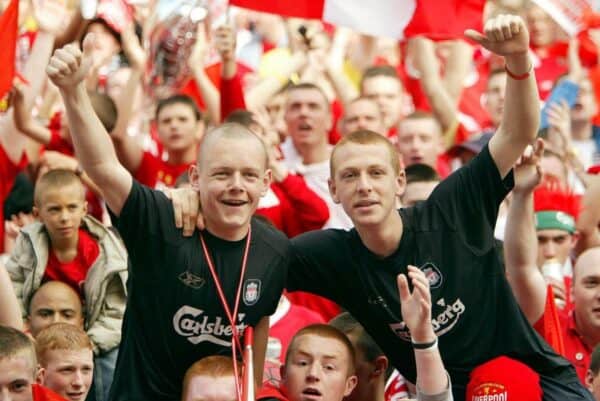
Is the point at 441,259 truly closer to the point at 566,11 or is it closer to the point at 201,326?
the point at 201,326

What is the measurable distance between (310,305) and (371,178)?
2.45 m

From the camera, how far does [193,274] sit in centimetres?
652

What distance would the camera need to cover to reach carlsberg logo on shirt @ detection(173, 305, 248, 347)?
256 inches

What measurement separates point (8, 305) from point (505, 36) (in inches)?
101

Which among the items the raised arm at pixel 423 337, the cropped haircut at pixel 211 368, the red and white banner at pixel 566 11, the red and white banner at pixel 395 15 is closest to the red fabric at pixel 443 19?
the red and white banner at pixel 395 15

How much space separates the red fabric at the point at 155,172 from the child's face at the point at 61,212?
1.71 metres

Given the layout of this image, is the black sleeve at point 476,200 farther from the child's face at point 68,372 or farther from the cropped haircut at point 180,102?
the cropped haircut at point 180,102

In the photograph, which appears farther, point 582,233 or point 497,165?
point 582,233

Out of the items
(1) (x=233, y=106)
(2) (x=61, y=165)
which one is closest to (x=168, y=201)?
(2) (x=61, y=165)

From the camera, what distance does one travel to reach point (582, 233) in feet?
30.9

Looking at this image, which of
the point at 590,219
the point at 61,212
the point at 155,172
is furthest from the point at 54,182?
the point at 590,219

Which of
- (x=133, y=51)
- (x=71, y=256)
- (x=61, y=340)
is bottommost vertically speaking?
(x=61, y=340)

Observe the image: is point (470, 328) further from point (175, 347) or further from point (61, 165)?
point (61, 165)

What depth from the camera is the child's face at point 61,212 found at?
8328 millimetres
